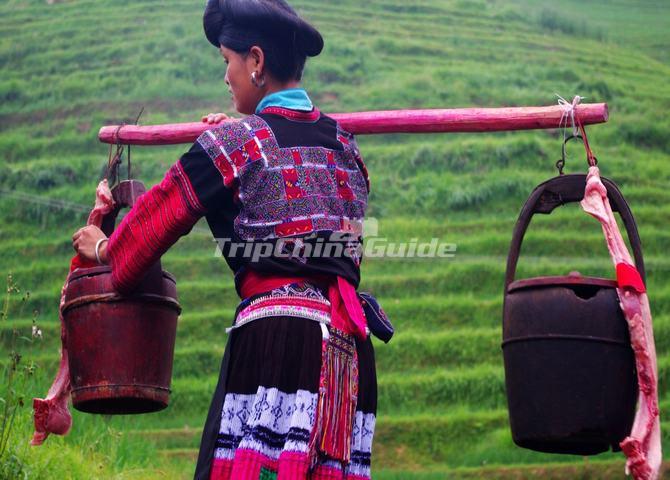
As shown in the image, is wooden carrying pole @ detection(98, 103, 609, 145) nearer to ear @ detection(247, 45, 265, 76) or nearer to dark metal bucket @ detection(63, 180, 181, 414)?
ear @ detection(247, 45, 265, 76)

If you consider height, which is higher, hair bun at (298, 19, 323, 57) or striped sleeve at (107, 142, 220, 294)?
hair bun at (298, 19, 323, 57)

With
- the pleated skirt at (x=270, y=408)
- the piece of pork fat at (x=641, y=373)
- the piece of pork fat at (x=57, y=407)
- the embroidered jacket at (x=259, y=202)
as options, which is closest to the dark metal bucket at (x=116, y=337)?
the piece of pork fat at (x=57, y=407)

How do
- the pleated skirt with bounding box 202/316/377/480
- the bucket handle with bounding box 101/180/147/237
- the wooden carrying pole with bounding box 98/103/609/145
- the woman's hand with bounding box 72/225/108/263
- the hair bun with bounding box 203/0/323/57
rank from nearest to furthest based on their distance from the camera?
the pleated skirt with bounding box 202/316/377/480 → the hair bun with bounding box 203/0/323/57 → the woman's hand with bounding box 72/225/108/263 → the wooden carrying pole with bounding box 98/103/609/145 → the bucket handle with bounding box 101/180/147/237

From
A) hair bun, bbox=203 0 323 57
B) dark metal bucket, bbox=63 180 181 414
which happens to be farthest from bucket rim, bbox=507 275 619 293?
dark metal bucket, bbox=63 180 181 414

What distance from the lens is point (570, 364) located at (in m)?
3.15

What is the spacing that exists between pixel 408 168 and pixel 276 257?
7.70 m

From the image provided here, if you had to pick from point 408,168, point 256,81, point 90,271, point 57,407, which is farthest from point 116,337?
point 408,168

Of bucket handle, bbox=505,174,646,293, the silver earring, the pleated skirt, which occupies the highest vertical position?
the silver earring

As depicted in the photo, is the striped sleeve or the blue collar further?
the blue collar

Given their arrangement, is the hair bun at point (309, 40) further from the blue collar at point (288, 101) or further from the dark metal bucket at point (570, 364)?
the dark metal bucket at point (570, 364)

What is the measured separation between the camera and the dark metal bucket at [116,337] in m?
3.38

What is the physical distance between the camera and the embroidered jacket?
3035mm

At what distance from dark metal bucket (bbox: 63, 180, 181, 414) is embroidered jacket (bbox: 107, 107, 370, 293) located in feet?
0.83

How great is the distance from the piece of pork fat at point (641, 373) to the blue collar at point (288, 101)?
0.91m
